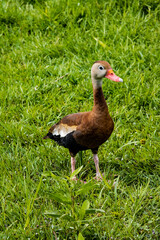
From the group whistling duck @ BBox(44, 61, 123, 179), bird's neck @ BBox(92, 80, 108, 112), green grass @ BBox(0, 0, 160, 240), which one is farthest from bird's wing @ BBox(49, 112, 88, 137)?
green grass @ BBox(0, 0, 160, 240)

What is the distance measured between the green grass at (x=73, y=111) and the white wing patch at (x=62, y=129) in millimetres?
324

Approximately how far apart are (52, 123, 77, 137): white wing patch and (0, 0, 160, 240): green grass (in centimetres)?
32

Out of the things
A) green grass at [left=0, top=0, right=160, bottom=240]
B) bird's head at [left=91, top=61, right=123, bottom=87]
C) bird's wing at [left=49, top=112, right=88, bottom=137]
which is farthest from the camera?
bird's wing at [left=49, top=112, right=88, bottom=137]

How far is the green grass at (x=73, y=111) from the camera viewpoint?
299cm

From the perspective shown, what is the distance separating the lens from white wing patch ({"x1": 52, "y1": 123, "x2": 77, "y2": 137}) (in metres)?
3.33

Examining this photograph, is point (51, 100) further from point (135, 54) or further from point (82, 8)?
point (82, 8)

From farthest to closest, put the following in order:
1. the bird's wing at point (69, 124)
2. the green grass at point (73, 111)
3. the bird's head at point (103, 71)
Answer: the bird's wing at point (69, 124), the bird's head at point (103, 71), the green grass at point (73, 111)

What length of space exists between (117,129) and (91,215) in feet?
4.03

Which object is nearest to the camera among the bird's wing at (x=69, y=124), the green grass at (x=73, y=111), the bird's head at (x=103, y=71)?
the green grass at (x=73, y=111)

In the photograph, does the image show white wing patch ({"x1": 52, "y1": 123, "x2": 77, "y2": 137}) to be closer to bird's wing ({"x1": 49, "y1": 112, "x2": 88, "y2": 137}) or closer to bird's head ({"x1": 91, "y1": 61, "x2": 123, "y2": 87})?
bird's wing ({"x1": 49, "y1": 112, "x2": 88, "y2": 137})

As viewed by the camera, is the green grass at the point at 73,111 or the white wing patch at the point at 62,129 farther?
the white wing patch at the point at 62,129

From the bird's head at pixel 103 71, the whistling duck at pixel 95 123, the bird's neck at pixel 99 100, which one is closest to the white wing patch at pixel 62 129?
the whistling duck at pixel 95 123

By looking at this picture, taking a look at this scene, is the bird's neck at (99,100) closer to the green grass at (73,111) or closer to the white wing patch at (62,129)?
the white wing patch at (62,129)

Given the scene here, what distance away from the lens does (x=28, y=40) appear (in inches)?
219
